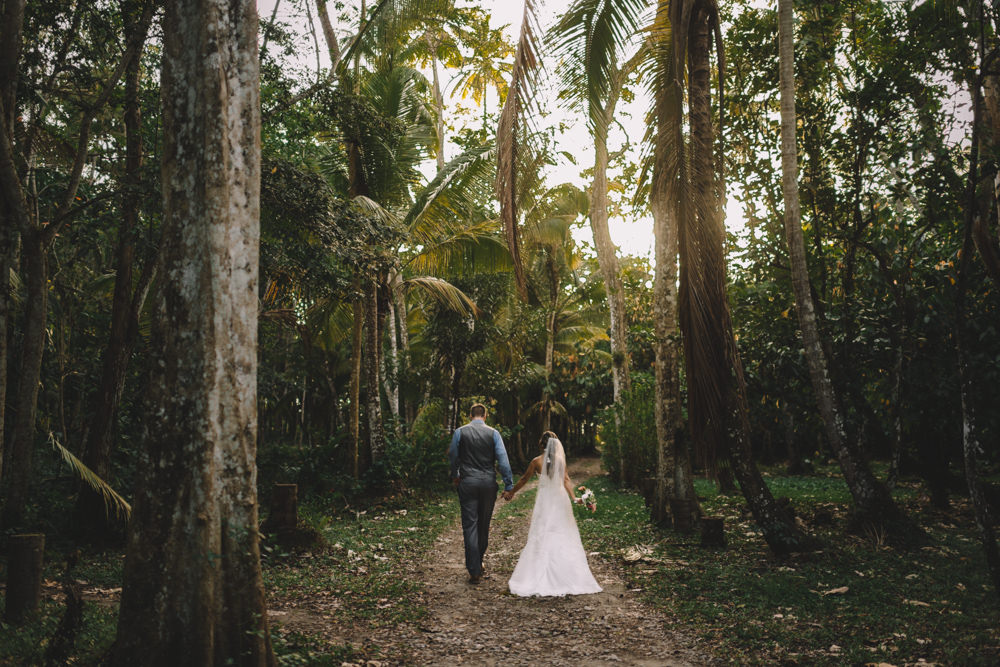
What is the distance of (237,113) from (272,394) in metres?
15.0

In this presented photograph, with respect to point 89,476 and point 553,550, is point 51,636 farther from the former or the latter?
point 553,550

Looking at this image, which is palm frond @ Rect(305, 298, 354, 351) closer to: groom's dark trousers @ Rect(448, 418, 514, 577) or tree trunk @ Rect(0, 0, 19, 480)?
tree trunk @ Rect(0, 0, 19, 480)

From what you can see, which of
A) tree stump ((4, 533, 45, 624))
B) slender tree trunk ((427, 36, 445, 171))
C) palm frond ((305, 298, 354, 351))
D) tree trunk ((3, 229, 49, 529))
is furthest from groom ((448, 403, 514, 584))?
slender tree trunk ((427, 36, 445, 171))

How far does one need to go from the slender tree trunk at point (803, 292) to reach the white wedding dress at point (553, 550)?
343 centimetres

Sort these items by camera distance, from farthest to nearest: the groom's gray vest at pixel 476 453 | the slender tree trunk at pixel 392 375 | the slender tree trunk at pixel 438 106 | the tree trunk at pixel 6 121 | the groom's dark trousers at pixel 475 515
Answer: the slender tree trunk at pixel 438 106 < the slender tree trunk at pixel 392 375 < the groom's gray vest at pixel 476 453 < the groom's dark trousers at pixel 475 515 < the tree trunk at pixel 6 121

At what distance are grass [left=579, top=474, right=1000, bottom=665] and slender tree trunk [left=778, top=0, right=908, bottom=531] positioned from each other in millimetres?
466

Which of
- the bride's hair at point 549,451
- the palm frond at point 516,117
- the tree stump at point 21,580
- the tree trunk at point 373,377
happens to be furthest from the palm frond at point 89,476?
the tree trunk at point 373,377

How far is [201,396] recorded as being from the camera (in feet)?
12.4

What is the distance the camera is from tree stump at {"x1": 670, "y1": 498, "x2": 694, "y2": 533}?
9391 mm

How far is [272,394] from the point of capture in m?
17.9

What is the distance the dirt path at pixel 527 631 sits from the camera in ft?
15.4

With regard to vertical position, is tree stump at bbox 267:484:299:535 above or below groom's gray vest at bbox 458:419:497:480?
below

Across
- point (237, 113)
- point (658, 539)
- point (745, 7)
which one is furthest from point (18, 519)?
point (745, 7)

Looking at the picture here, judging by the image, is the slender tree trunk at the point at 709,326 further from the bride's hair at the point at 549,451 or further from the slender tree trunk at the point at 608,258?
the slender tree trunk at the point at 608,258
